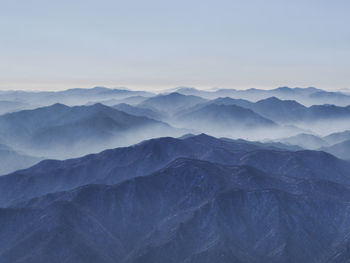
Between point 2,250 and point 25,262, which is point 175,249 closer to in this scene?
point 25,262

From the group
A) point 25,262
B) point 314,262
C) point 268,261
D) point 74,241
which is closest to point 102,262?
point 74,241

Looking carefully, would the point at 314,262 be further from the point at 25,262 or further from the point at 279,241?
the point at 25,262

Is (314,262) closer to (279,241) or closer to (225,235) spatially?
(279,241)

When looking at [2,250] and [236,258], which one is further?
[2,250]

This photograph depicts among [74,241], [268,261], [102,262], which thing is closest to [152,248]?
[102,262]

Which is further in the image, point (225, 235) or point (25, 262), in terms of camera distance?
point (225, 235)

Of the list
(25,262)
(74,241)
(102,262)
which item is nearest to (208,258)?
(102,262)

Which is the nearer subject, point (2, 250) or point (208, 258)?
point (208, 258)
